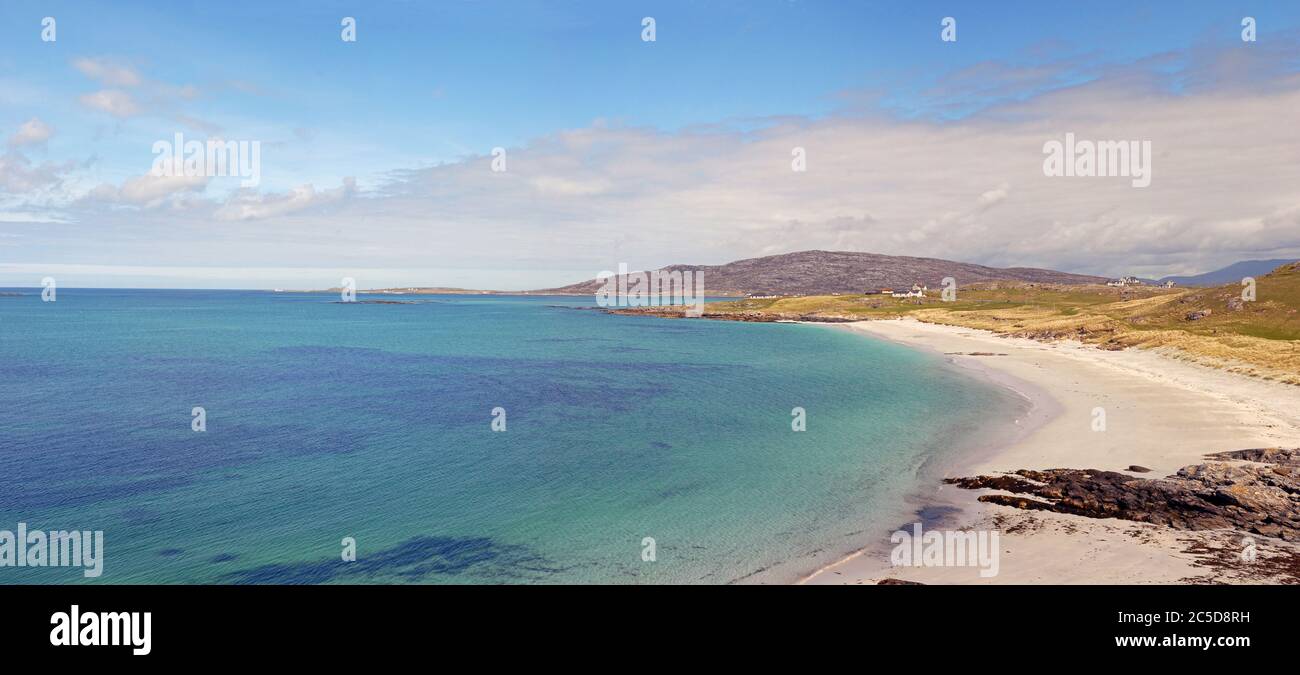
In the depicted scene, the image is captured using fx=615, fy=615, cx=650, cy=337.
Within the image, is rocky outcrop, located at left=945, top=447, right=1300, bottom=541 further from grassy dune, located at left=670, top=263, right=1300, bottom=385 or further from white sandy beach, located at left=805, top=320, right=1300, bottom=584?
grassy dune, located at left=670, top=263, right=1300, bottom=385

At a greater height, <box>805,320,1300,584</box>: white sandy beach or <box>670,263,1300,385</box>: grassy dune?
<box>670,263,1300,385</box>: grassy dune

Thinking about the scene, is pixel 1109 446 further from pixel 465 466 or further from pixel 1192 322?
pixel 1192 322

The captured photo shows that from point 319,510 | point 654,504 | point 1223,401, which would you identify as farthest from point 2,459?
point 1223,401

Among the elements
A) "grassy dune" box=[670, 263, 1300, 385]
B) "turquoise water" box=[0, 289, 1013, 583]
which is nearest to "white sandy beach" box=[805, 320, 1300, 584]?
"grassy dune" box=[670, 263, 1300, 385]

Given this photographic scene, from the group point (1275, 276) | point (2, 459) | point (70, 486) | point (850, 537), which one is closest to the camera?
point (850, 537)

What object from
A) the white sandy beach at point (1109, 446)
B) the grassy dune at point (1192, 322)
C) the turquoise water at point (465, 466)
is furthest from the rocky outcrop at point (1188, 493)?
the grassy dune at point (1192, 322)
